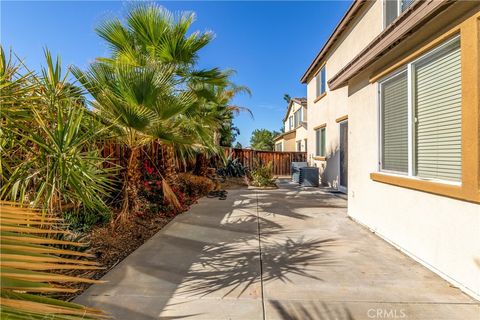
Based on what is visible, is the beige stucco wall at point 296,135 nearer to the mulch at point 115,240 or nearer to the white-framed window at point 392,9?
the white-framed window at point 392,9

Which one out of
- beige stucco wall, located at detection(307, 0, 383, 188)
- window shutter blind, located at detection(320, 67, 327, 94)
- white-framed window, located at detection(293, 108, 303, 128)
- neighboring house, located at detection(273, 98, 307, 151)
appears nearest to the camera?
beige stucco wall, located at detection(307, 0, 383, 188)

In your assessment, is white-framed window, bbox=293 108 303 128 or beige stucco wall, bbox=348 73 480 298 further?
→ white-framed window, bbox=293 108 303 128

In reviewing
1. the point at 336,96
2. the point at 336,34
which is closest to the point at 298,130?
the point at 336,96

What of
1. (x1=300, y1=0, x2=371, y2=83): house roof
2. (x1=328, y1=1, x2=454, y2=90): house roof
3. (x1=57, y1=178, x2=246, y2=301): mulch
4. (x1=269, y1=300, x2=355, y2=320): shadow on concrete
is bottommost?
(x1=269, y1=300, x2=355, y2=320): shadow on concrete

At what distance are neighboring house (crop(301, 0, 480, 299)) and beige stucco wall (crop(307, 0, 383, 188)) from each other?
1.03 m

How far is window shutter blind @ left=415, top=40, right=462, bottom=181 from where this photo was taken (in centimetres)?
313

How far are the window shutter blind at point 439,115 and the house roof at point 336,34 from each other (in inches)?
185

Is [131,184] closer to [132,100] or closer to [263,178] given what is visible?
[132,100]

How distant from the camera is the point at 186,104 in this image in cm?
499

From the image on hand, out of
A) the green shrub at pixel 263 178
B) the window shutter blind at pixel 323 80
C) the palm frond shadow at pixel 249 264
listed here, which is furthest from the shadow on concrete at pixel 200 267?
the window shutter blind at pixel 323 80

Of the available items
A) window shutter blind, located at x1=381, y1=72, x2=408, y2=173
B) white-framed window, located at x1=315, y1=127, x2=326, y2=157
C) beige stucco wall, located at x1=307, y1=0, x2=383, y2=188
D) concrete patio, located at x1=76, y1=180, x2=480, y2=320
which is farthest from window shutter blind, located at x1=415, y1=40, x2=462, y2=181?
white-framed window, located at x1=315, y1=127, x2=326, y2=157

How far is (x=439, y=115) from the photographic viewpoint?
3.41m

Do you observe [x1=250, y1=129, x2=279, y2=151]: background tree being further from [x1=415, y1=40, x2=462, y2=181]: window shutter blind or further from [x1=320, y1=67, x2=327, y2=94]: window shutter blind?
[x1=415, y1=40, x2=462, y2=181]: window shutter blind

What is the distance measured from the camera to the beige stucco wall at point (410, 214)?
288cm
